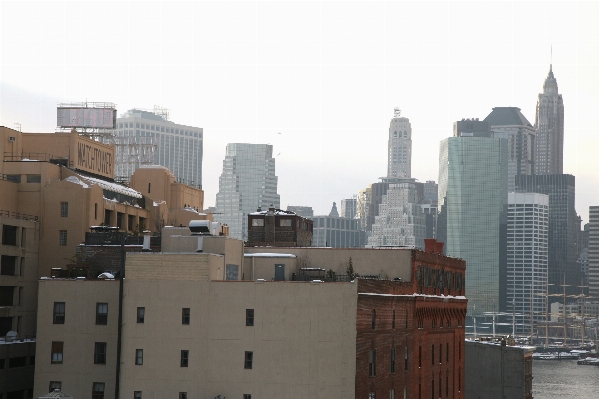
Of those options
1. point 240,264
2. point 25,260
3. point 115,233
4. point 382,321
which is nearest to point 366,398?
point 382,321

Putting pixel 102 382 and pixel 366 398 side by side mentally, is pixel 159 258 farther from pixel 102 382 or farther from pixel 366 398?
pixel 366 398

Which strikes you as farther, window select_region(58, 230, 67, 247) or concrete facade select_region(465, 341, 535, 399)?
concrete facade select_region(465, 341, 535, 399)

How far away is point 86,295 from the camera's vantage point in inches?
3433

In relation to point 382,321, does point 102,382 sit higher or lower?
lower

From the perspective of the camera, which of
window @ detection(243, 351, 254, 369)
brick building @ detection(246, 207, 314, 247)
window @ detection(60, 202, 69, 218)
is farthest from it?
brick building @ detection(246, 207, 314, 247)

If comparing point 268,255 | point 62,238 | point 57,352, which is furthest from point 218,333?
point 62,238

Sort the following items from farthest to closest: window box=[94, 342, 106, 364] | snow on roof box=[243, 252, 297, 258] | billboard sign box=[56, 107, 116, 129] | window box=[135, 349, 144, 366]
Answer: billboard sign box=[56, 107, 116, 129] → snow on roof box=[243, 252, 297, 258] → window box=[94, 342, 106, 364] → window box=[135, 349, 144, 366]

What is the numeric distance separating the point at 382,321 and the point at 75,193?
4132 centimetres

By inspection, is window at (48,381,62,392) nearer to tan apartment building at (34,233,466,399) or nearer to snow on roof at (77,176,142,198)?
tan apartment building at (34,233,466,399)

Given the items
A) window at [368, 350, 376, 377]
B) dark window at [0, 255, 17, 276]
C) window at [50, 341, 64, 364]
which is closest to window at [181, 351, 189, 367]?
window at [50, 341, 64, 364]

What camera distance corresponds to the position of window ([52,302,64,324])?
286 feet

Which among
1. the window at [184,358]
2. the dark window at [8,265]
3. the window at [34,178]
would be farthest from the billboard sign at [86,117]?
the window at [184,358]

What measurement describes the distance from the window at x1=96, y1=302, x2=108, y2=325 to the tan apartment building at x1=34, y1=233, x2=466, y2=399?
32cm

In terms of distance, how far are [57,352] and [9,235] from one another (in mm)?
23140
